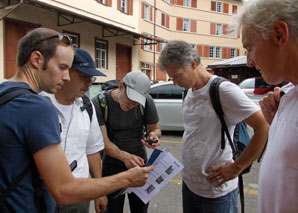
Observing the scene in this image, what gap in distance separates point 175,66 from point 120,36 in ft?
56.3

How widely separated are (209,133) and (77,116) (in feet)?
3.24

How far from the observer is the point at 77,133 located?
6.05 feet

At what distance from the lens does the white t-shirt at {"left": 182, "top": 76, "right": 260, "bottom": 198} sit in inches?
67.9

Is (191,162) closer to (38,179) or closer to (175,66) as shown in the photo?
(175,66)

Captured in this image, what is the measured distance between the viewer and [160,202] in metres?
3.58

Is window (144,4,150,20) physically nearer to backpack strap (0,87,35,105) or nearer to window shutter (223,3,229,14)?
window shutter (223,3,229,14)

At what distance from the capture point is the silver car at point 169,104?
762cm

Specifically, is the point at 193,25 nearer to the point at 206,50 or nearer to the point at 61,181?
the point at 206,50

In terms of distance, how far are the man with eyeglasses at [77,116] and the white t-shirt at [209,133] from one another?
31.5 inches

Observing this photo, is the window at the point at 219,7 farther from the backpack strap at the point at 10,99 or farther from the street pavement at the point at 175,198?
the backpack strap at the point at 10,99

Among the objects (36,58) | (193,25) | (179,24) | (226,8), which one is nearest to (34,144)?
(36,58)

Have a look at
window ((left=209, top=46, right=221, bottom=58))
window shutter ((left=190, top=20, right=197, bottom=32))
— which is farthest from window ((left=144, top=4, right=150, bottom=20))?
window ((left=209, top=46, right=221, bottom=58))

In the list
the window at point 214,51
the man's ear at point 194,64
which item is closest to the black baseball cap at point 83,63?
the man's ear at point 194,64

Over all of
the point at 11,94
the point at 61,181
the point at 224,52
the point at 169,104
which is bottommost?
the point at 169,104
